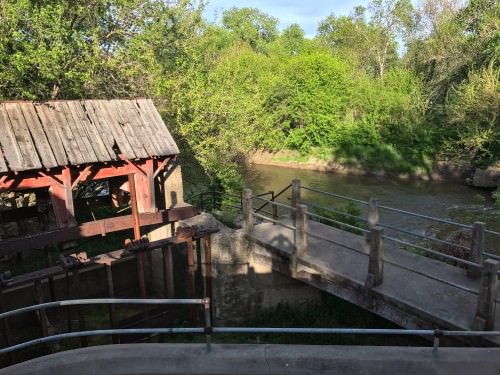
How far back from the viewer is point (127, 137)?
9.52m

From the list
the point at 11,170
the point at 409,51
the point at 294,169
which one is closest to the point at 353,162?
the point at 294,169

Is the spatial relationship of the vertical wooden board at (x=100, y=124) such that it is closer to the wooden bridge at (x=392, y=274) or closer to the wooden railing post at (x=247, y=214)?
the wooden railing post at (x=247, y=214)

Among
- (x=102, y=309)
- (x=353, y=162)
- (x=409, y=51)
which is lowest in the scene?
(x=102, y=309)

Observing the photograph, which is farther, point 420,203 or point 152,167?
point 420,203

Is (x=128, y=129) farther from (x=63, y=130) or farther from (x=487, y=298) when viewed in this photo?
(x=487, y=298)

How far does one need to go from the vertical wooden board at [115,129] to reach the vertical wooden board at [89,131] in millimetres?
334

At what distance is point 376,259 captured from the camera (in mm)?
6781

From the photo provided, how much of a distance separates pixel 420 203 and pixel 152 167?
16.4 meters

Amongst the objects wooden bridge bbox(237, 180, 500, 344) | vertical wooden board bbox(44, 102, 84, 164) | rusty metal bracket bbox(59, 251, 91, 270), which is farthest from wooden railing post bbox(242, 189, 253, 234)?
vertical wooden board bbox(44, 102, 84, 164)

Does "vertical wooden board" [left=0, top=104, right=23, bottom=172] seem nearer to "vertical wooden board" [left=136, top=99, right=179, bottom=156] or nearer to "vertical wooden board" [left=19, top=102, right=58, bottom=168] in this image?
"vertical wooden board" [left=19, top=102, right=58, bottom=168]

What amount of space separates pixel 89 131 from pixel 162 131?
64.1 inches

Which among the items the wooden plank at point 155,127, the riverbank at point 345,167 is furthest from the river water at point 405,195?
the wooden plank at point 155,127

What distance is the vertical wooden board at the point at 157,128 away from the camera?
9.82 m

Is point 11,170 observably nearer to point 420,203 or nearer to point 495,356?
point 495,356
